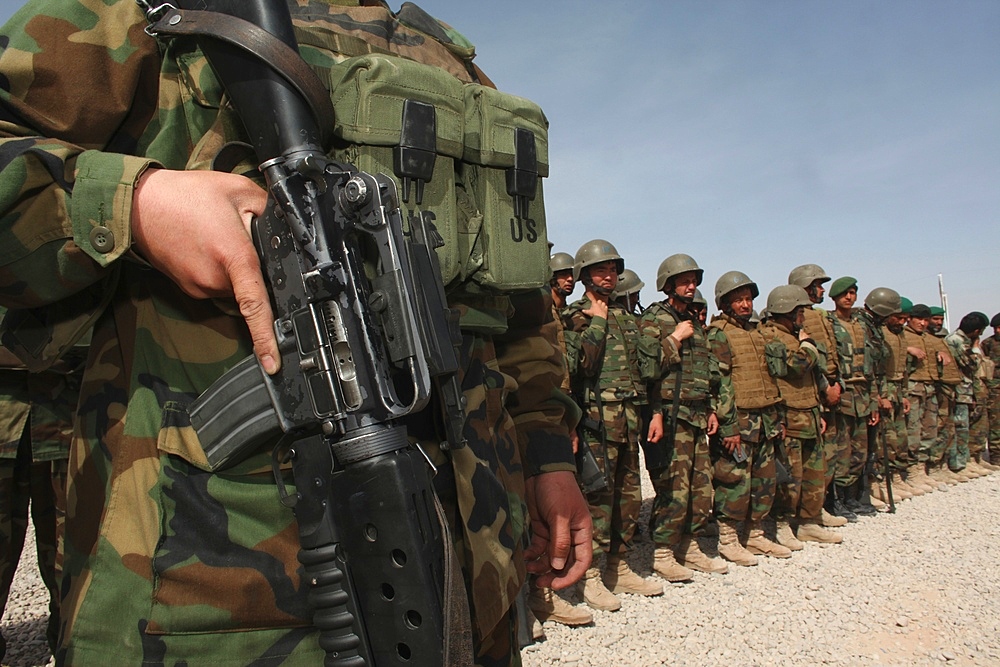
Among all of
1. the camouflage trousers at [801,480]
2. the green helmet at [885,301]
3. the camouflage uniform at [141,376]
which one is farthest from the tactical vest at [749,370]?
the camouflage uniform at [141,376]

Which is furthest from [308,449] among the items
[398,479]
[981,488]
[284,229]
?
[981,488]

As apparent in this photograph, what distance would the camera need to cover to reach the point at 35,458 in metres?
3.11

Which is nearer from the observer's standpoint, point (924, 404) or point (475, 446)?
point (475, 446)

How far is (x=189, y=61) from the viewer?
1.15m

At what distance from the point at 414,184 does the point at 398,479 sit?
0.60 metres

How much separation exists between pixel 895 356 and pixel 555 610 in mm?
7292

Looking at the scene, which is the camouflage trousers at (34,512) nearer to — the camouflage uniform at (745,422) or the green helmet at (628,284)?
the camouflage uniform at (745,422)

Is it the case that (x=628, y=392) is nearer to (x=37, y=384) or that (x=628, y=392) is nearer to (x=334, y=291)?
(x=37, y=384)

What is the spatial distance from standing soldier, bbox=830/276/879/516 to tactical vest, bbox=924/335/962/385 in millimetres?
2745

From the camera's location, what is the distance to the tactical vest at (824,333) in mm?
7875

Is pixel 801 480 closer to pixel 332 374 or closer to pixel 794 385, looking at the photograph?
pixel 794 385

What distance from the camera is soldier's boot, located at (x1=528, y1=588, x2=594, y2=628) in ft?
15.8

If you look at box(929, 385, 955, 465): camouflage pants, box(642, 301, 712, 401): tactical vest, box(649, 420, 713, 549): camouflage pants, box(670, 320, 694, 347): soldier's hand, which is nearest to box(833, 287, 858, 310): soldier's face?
box(929, 385, 955, 465): camouflage pants

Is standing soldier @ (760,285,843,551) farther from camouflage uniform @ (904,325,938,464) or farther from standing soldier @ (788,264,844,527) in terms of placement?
camouflage uniform @ (904,325,938,464)
